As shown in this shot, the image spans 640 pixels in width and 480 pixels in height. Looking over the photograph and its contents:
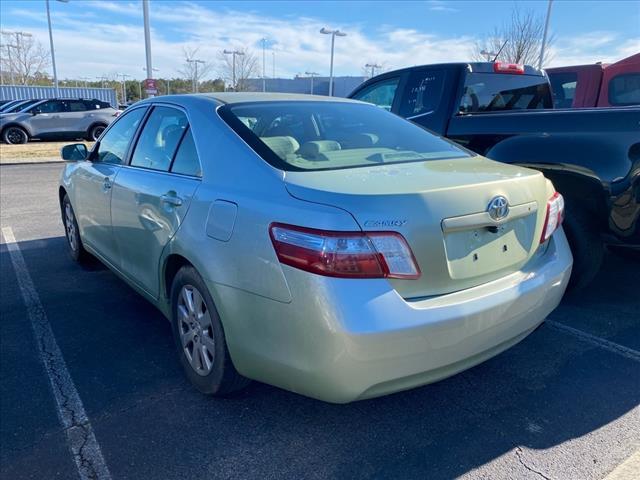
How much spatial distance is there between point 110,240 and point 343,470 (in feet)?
8.16

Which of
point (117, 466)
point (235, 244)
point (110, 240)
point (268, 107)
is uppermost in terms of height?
point (268, 107)

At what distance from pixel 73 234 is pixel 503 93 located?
454 centimetres

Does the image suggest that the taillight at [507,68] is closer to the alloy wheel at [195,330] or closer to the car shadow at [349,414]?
the car shadow at [349,414]

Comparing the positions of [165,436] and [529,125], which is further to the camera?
[529,125]

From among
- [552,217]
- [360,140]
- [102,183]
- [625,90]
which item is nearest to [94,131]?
[102,183]

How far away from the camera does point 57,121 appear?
19.2m

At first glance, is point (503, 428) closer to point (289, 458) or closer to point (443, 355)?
point (443, 355)

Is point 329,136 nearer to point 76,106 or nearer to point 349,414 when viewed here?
point 349,414

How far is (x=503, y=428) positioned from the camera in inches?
97.9

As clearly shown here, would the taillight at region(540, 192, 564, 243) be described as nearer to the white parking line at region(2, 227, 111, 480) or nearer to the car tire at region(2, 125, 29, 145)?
the white parking line at region(2, 227, 111, 480)

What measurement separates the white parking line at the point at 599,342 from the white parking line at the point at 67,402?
9.79 ft

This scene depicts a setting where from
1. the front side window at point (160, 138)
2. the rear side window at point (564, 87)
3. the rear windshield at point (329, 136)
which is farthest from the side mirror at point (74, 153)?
the rear side window at point (564, 87)

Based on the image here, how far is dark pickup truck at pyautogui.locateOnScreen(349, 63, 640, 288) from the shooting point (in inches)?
130

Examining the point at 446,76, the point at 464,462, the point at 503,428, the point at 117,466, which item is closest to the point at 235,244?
the point at 117,466
